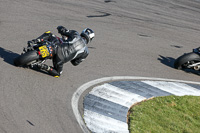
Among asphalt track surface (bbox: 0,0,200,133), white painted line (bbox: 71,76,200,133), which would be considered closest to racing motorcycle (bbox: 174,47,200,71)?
asphalt track surface (bbox: 0,0,200,133)

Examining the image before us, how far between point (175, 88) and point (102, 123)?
139 inches

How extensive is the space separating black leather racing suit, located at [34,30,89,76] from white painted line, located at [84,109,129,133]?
164cm

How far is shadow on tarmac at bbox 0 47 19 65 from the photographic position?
778 cm

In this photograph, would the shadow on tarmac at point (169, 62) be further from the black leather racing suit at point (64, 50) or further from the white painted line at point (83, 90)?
the black leather racing suit at point (64, 50)

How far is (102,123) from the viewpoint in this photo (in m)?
6.34

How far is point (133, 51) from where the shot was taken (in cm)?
1088

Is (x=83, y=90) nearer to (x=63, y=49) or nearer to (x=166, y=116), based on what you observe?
(x=63, y=49)

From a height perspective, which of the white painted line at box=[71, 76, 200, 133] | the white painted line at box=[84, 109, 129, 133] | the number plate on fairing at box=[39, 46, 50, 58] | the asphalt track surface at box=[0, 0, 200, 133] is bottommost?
the white painted line at box=[84, 109, 129, 133]

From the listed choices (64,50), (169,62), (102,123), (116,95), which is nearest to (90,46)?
(64,50)

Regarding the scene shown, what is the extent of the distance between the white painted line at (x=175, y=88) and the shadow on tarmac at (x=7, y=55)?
3.95m

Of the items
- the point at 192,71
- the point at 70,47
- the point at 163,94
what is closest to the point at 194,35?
the point at 192,71

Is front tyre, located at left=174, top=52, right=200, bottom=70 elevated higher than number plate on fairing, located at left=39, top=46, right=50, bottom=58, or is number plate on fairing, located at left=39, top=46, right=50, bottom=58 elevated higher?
number plate on fairing, located at left=39, top=46, right=50, bottom=58

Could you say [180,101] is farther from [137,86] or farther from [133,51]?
[133,51]

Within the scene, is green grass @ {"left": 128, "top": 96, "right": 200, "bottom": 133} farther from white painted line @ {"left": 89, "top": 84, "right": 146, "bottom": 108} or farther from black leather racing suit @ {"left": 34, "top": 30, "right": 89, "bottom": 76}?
black leather racing suit @ {"left": 34, "top": 30, "right": 89, "bottom": 76}
